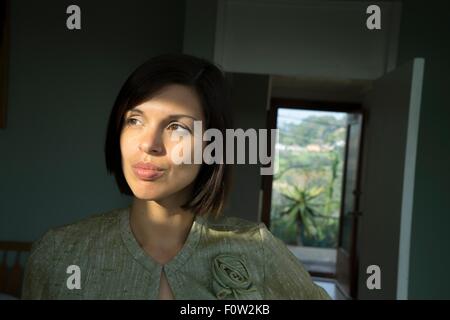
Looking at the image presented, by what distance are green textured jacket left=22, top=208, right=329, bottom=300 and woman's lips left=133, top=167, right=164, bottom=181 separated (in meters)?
0.08

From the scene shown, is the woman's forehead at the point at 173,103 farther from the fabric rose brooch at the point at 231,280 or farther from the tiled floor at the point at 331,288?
the tiled floor at the point at 331,288

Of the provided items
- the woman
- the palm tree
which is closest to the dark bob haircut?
the woman

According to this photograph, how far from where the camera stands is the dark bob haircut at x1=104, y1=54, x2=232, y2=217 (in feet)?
1.59

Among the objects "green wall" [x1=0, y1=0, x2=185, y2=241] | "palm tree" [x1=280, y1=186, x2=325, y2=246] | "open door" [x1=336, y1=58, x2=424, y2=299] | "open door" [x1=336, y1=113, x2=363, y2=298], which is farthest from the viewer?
"palm tree" [x1=280, y1=186, x2=325, y2=246]

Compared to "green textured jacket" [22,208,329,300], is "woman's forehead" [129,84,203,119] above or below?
above

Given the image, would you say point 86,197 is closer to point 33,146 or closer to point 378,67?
point 33,146

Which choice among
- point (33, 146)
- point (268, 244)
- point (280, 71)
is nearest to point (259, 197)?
point (280, 71)

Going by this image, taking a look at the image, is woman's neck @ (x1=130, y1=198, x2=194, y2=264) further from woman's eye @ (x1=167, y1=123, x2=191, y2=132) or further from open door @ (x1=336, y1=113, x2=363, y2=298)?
open door @ (x1=336, y1=113, x2=363, y2=298)

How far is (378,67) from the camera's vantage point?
66.7 inches

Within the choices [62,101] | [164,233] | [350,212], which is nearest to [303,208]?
[350,212]

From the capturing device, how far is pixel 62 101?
1.69 metres

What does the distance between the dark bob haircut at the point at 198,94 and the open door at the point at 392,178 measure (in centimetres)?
96

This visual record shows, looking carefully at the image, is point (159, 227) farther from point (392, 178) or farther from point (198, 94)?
point (392, 178)

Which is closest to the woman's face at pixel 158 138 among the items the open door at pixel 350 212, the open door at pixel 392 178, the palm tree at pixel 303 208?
the open door at pixel 392 178
